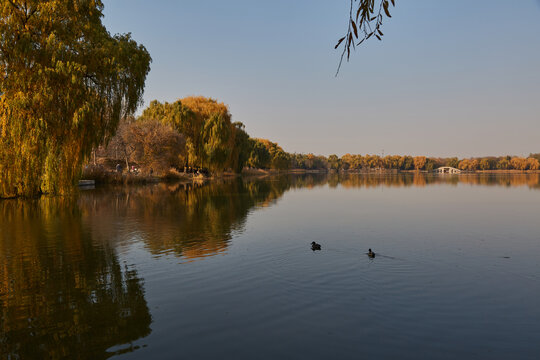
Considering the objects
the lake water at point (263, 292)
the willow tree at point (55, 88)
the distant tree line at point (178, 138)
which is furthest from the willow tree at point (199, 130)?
the lake water at point (263, 292)

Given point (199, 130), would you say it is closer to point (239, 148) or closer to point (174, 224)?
point (239, 148)

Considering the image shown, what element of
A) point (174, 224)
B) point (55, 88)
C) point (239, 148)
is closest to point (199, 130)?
point (239, 148)

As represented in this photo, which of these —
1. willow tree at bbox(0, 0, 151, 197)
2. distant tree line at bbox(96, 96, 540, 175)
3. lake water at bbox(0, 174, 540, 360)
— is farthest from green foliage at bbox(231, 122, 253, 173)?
lake water at bbox(0, 174, 540, 360)

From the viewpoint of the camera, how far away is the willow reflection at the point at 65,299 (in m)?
5.32

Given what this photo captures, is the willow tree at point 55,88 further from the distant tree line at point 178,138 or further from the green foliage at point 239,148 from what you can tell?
the green foliage at point 239,148

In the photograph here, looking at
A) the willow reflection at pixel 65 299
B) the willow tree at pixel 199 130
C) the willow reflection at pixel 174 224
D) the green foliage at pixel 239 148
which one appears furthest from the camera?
the green foliage at pixel 239 148

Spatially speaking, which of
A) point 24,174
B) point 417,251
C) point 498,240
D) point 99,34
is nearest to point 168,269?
point 417,251

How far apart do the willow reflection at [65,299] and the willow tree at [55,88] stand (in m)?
8.00

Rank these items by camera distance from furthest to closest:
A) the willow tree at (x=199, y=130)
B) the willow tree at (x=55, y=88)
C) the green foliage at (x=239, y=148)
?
1. the green foliage at (x=239, y=148)
2. the willow tree at (x=199, y=130)
3. the willow tree at (x=55, y=88)

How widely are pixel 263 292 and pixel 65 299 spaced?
12.2 ft

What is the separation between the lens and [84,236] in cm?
1316

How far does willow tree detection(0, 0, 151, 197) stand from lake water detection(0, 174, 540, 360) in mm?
5540

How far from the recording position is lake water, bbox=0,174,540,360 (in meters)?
5.39

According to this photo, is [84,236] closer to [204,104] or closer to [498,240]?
[498,240]
